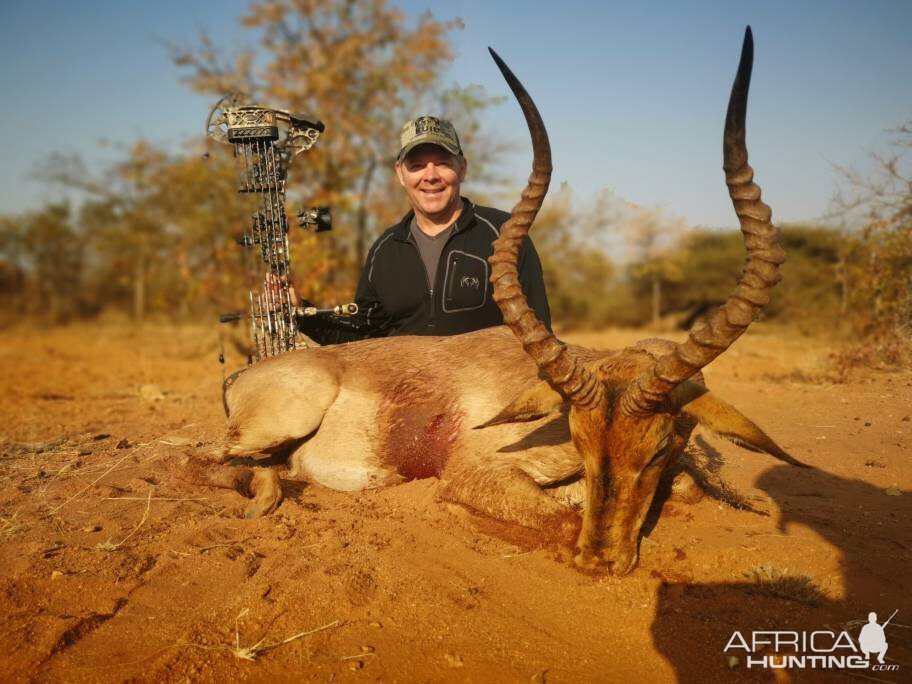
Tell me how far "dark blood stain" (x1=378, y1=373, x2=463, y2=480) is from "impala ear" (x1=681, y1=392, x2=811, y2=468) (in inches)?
71.3

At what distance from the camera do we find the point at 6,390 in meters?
12.0

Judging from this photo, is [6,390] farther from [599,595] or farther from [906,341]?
[906,341]

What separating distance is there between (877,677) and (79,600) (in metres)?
3.66

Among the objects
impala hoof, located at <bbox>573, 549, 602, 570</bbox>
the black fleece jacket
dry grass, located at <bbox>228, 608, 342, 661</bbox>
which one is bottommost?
dry grass, located at <bbox>228, 608, 342, 661</bbox>

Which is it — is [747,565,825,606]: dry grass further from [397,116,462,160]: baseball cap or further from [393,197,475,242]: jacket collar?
[397,116,462,160]: baseball cap

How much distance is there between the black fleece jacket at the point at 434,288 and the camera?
6.64 m

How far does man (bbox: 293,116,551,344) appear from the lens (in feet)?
21.8

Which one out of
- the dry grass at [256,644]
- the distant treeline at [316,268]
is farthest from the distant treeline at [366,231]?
the dry grass at [256,644]

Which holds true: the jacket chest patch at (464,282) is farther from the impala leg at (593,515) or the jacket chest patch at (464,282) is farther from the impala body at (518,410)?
the impala leg at (593,515)

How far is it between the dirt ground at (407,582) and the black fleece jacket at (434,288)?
200 centimetres

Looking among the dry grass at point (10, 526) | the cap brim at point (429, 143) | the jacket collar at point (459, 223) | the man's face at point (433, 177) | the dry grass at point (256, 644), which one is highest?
the cap brim at point (429, 143)

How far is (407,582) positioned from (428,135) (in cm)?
429

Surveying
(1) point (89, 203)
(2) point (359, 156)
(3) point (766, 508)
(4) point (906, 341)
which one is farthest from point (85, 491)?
(1) point (89, 203)

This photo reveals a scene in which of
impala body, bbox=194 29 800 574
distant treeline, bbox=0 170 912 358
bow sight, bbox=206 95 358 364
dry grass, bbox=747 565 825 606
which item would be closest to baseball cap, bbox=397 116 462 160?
bow sight, bbox=206 95 358 364
